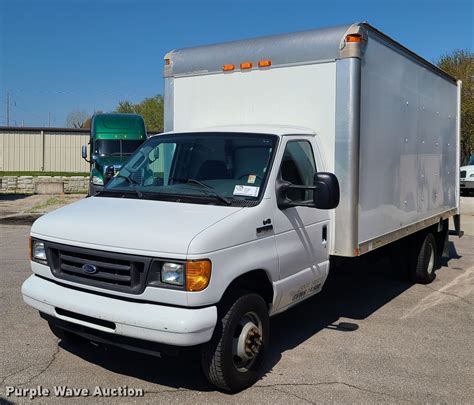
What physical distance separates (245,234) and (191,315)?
81 centimetres

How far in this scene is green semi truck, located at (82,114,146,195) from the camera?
1869cm

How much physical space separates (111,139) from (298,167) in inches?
594

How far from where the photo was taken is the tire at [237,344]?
4062 millimetres

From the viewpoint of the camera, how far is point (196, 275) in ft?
12.3

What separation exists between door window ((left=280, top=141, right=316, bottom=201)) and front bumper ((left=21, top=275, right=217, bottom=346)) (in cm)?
151

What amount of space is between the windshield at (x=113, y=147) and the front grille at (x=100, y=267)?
14.9 meters

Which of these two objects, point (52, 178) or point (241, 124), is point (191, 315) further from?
point (52, 178)

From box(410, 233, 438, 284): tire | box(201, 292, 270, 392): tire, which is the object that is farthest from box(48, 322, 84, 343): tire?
box(410, 233, 438, 284): tire

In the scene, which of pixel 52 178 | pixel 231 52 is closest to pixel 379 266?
pixel 231 52

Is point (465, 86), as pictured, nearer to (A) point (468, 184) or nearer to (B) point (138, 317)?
(A) point (468, 184)

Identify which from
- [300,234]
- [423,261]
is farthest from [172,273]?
[423,261]

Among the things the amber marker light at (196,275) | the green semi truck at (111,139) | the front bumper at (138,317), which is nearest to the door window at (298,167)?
the amber marker light at (196,275)

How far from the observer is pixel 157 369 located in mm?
4746

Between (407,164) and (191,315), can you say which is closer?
(191,315)
